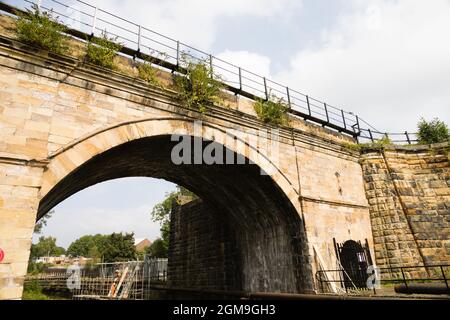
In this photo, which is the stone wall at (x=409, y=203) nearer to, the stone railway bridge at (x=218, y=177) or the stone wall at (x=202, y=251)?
the stone railway bridge at (x=218, y=177)

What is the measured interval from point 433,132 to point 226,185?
1088cm

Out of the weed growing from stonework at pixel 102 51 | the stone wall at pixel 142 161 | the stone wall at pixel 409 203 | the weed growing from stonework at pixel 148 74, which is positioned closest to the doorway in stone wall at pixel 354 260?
the stone wall at pixel 142 161

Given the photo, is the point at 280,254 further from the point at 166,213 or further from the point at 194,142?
the point at 166,213

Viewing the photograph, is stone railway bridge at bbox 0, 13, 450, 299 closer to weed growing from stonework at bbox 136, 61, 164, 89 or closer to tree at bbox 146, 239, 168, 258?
weed growing from stonework at bbox 136, 61, 164, 89

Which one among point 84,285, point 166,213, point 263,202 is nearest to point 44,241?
point 166,213

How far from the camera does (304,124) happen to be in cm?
1233

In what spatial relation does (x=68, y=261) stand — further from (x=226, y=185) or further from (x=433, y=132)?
(x=433, y=132)

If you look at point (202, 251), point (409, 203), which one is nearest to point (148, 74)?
point (202, 251)

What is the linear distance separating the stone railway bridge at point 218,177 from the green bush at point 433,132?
163 centimetres

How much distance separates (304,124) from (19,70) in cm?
953

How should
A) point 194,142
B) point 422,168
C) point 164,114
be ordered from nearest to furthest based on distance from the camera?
1. point 164,114
2. point 194,142
3. point 422,168

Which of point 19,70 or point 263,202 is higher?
point 19,70

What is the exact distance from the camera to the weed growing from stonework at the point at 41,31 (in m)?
6.84

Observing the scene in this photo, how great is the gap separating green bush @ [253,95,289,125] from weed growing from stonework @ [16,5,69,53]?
6221 mm
